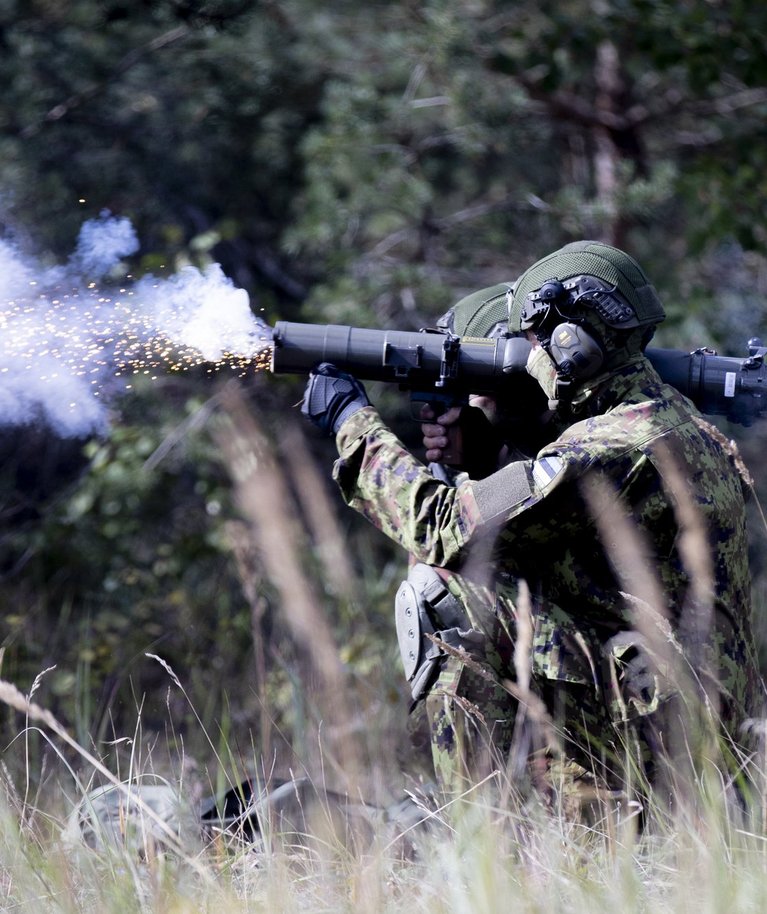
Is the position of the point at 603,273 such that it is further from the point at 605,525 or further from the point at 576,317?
the point at 605,525

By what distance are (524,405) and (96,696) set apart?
1.91m

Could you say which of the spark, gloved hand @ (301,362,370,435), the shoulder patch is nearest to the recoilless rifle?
gloved hand @ (301,362,370,435)

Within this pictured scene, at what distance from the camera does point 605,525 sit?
2693 mm

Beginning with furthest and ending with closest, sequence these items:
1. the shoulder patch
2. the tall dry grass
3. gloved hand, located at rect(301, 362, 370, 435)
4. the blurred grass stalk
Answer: gloved hand, located at rect(301, 362, 370, 435) → the blurred grass stalk → the shoulder patch → the tall dry grass

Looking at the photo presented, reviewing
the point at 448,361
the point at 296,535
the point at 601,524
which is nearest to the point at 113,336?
the point at 448,361

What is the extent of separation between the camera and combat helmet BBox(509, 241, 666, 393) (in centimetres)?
275

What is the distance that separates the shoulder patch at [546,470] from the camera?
8.61ft

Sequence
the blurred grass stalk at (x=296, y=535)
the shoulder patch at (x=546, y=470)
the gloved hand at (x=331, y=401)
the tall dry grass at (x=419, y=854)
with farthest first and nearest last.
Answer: the gloved hand at (x=331, y=401) < the blurred grass stalk at (x=296, y=535) < the shoulder patch at (x=546, y=470) < the tall dry grass at (x=419, y=854)

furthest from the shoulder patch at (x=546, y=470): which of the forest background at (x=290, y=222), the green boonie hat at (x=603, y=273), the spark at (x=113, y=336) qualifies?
the forest background at (x=290, y=222)

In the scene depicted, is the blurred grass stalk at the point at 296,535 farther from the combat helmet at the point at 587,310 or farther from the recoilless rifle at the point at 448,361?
the combat helmet at the point at 587,310

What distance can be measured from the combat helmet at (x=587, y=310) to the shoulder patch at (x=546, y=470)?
241mm

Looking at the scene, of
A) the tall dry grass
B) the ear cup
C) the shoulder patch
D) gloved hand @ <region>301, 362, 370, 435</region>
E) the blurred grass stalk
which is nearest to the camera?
the tall dry grass

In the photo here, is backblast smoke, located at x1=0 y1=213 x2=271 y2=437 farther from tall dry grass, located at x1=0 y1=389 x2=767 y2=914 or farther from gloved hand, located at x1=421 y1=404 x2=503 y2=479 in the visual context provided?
tall dry grass, located at x1=0 y1=389 x2=767 y2=914

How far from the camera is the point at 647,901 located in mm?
1936
